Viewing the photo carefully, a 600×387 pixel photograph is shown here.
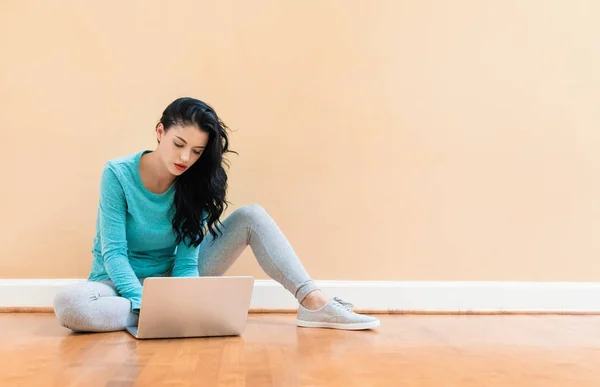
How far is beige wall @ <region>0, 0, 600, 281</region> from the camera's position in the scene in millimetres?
2691

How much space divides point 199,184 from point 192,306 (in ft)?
1.52

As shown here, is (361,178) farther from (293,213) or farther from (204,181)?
(204,181)

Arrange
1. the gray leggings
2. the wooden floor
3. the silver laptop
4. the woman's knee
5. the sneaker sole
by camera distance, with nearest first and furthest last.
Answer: the wooden floor → the silver laptop → the gray leggings → the sneaker sole → the woman's knee

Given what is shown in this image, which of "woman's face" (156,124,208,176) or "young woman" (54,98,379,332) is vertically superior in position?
"woman's face" (156,124,208,176)

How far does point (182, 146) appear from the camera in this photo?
6.93ft

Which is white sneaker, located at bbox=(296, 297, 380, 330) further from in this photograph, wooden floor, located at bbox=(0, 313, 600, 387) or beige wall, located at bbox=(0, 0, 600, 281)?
beige wall, located at bbox=(0, 0, 600, 281)

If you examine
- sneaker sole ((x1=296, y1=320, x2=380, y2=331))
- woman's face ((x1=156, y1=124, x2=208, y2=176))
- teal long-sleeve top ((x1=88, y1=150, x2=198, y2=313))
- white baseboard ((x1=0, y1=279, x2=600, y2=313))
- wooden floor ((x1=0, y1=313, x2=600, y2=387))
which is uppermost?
woman's face ((x1=156, y1=124, x2=208, y2=176))

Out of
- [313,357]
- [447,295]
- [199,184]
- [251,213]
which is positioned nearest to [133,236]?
[199,184]

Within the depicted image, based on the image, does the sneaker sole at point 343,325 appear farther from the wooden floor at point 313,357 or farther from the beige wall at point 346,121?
the beige wall at point 346,121

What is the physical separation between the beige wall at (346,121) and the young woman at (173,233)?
443 millimetres

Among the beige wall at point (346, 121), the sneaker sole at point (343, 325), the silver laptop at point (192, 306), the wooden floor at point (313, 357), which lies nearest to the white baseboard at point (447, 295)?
the beige wall at point (346, 121)

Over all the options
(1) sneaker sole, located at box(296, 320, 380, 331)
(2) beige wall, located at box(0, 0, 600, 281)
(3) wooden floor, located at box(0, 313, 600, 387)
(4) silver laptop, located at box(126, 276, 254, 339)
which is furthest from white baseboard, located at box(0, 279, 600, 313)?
(4) silver laptop, located at box(126, 276, 254, 339)

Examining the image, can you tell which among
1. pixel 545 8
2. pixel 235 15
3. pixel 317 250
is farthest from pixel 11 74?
pixel 545 8

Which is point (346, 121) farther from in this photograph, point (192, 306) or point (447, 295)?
point (192, 306)
